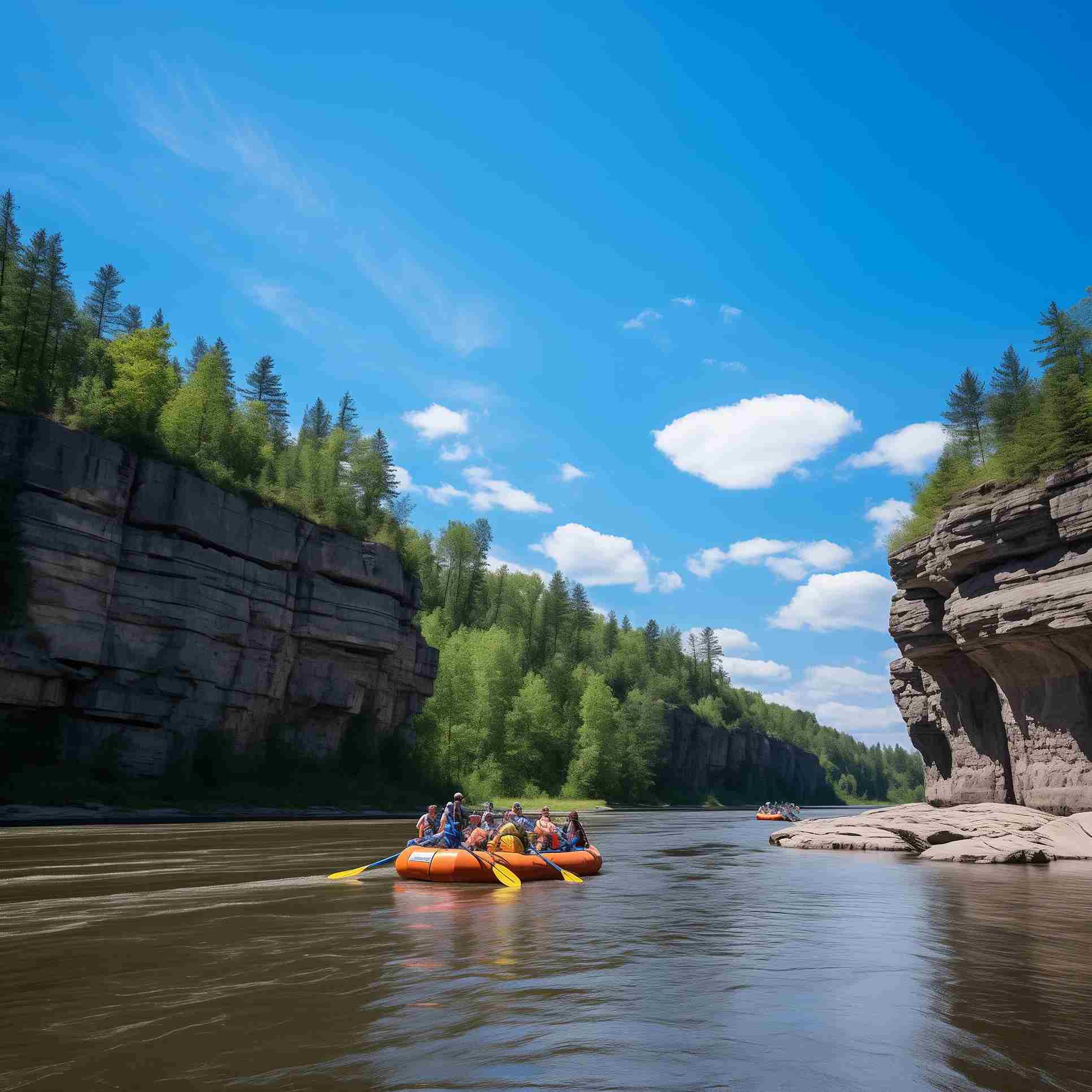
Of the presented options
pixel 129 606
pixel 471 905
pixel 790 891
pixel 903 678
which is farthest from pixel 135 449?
pixel 903 678

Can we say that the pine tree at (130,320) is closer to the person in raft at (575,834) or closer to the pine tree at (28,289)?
the pine tree at (28,289)

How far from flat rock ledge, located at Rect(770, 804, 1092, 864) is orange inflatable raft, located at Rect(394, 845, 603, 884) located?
50.7 ft

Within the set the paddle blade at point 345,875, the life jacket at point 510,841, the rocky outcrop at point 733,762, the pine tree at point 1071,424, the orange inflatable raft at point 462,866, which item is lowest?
the paddle blade at point 345,875

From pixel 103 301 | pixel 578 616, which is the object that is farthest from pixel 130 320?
pixel 578 616

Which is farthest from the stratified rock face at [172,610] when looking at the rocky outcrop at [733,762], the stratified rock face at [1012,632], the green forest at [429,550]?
the rocky outcrop at [733,762]

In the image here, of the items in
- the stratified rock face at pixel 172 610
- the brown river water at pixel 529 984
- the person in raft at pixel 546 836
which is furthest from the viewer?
the stratified rock face at pixel 172 610

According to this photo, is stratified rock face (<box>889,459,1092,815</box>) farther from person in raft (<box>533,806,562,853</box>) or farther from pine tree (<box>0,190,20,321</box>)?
pine tree (<box>0,190,20,321</box>)

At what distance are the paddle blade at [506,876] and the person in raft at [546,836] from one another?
111 inches

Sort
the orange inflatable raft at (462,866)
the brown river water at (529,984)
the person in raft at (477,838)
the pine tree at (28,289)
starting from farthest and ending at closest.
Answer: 1. the pine tree at (28,289)
2. the person in raft at (477,838)
3. the orange inflatable raft at (462,866)
4. the brown river water at (529,984)

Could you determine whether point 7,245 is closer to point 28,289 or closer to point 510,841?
point 28,289

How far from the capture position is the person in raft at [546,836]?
23672 millimetres

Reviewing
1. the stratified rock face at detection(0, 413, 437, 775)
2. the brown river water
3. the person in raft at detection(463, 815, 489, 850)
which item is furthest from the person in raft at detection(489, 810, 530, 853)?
the stratified rock face at detection(0, 413, 437, 775)

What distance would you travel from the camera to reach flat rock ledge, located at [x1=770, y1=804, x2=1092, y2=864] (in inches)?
1090

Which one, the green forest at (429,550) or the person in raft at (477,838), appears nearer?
the person in raft at (477,838)
